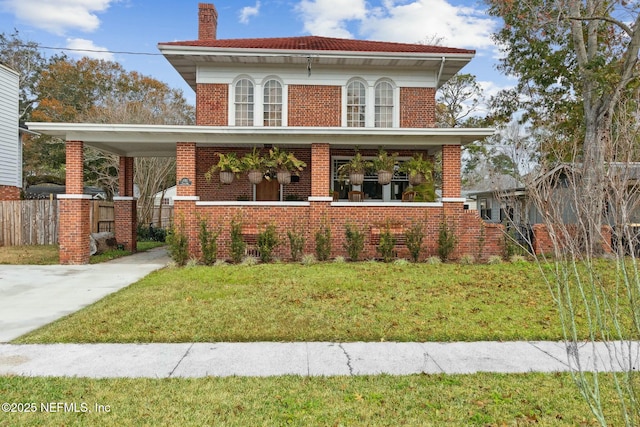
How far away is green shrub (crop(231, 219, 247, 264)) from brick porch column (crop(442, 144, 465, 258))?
5.87 meters

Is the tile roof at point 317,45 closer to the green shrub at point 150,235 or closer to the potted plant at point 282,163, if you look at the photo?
the potted plant at point 282,163

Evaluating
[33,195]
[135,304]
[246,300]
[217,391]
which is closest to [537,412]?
[217,391]

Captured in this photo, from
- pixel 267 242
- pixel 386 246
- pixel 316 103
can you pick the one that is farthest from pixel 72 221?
pixel 386 246

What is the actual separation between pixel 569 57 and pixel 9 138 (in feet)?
77.1

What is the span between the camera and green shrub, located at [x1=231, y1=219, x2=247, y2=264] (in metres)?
11.5

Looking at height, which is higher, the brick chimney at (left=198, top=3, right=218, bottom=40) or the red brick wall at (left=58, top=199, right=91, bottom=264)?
the brick chimney at (left=198, top=3, right=218, bottom=40)

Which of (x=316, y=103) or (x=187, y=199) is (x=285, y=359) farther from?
(x=316, y=103)

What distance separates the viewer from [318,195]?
1232 cm

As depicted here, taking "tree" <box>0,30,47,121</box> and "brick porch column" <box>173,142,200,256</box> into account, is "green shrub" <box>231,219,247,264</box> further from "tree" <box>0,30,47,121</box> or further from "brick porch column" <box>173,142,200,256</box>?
"tree" <box>0,30,47,121</box>

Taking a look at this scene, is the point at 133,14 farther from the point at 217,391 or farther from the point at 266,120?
the point at 217,391

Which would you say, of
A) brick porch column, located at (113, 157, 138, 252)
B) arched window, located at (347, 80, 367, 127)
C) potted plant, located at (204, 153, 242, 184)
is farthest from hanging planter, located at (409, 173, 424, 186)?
brick porch column, located at (113, 157, 138, 252)

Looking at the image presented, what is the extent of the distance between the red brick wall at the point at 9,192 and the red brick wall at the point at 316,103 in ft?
45.5

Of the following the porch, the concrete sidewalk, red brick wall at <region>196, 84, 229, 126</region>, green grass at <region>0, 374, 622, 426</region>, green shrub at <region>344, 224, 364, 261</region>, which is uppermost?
red brick wall at <region>196, 84, 229, 126</region>

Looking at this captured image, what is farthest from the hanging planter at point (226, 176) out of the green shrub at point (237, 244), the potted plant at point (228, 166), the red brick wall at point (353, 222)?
the green shrub at point (237, 244)
